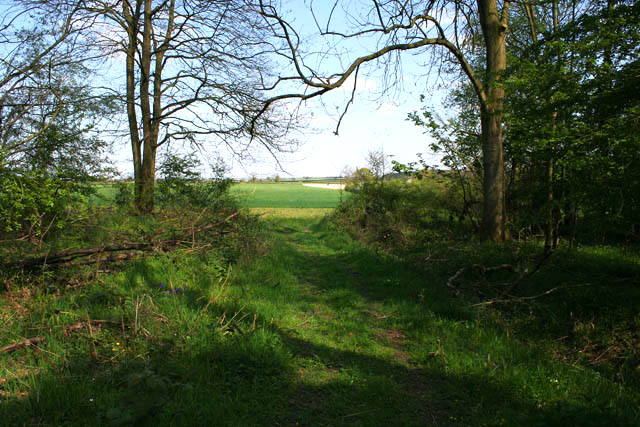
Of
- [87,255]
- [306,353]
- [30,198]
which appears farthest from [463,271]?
[30,198]

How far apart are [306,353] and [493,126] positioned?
7.45 meters

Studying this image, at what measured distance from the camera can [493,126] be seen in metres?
8.81

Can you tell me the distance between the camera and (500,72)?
704cm

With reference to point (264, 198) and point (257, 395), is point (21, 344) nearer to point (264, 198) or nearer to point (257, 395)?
point (257, 395)

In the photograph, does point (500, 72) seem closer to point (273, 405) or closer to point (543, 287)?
point (543, 287)

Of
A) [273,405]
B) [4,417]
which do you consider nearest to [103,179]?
[4,417]

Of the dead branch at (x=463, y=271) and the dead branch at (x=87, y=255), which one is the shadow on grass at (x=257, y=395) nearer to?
the dead branch at (x=87, y=255)

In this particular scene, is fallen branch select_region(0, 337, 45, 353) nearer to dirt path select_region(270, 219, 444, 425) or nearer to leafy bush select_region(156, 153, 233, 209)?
dirt path select_region(270, 219, 444, 425)

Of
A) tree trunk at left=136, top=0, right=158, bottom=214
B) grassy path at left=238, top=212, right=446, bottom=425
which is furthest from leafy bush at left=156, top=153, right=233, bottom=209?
grassy path at left=238, top=212, right=446, bottom=425

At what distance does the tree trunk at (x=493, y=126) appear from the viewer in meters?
8.59

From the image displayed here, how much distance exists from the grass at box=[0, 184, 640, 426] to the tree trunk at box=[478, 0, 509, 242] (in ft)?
8.99

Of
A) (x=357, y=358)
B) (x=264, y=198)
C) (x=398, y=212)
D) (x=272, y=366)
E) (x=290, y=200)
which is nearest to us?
(x=272, y=366)

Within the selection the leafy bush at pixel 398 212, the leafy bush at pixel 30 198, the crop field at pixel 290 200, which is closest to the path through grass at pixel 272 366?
the leafy bush at pixel 30 198

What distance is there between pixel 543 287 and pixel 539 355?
7.88 ft
